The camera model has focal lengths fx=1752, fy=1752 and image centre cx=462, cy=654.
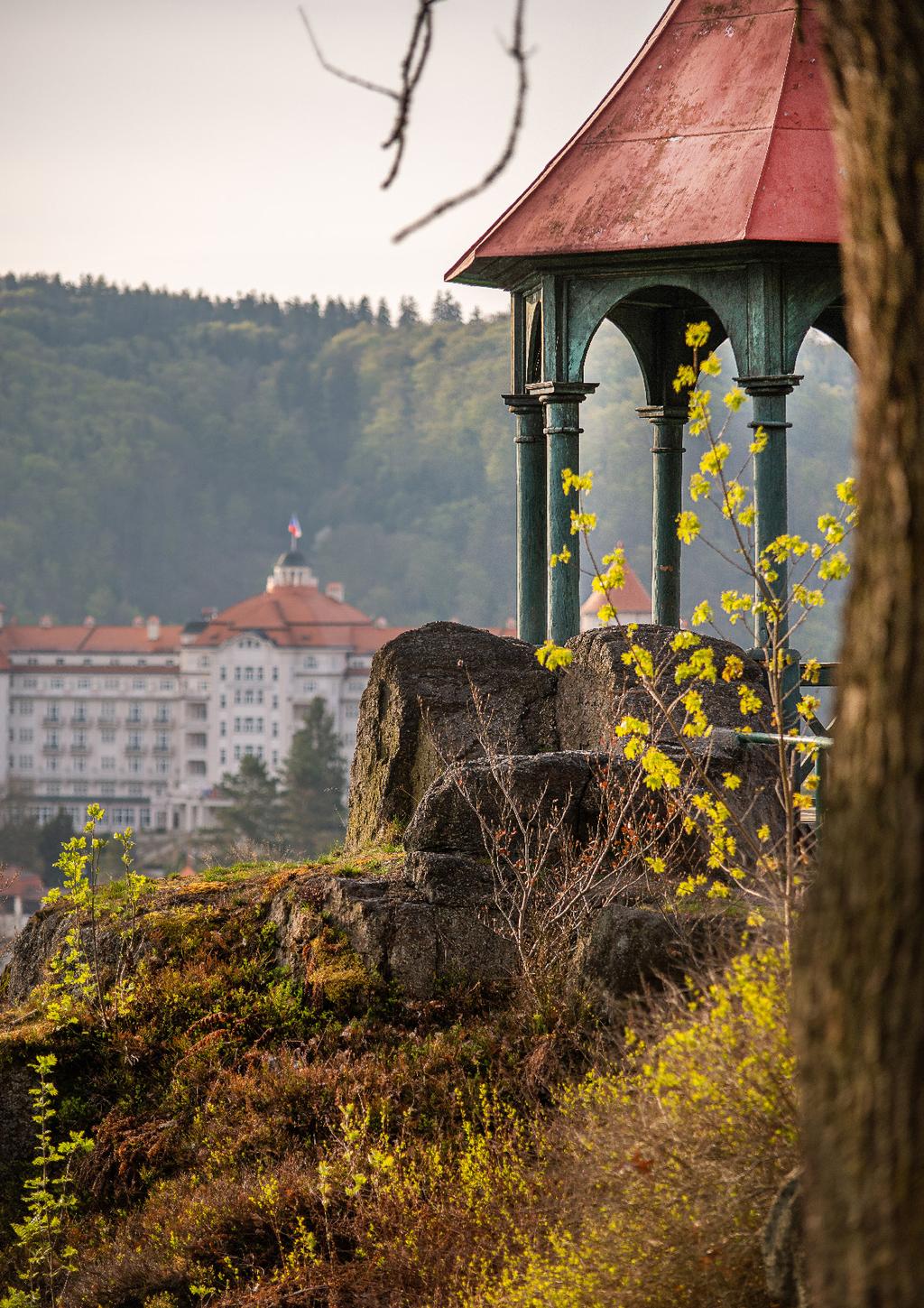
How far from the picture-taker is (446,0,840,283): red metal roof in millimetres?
9242

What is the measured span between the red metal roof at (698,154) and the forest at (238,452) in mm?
106727

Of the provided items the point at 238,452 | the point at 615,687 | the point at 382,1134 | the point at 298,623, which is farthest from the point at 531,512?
the point at 238,452

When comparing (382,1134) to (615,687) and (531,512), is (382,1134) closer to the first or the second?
(615,687)

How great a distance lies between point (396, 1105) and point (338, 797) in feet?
229

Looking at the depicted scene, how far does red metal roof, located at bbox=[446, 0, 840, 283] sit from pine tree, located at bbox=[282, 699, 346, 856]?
60.8 meters

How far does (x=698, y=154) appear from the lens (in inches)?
386

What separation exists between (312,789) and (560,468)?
69.0 m

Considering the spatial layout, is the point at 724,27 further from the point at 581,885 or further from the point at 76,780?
the point at 76,780

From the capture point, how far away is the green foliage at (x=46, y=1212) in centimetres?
593

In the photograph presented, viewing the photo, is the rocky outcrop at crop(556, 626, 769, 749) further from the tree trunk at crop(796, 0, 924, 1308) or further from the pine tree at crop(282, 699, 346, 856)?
the pine tree at crop(282, 699, 346, 856)

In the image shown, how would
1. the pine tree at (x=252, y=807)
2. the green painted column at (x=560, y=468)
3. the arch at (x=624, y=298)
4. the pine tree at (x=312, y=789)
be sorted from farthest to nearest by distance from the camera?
the pine tree at (x=252, y=807) < the pine tree at (x=312, y=789) < the green painted column at (x=560, y=468) < the arch at (x=624, y=298)

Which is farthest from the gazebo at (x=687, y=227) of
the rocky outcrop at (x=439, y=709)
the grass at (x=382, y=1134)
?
the grass at (x=382, y=1134)

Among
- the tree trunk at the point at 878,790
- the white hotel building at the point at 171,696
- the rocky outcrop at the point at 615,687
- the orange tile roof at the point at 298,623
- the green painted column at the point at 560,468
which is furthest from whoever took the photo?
the white hotel building at the point at 171,696

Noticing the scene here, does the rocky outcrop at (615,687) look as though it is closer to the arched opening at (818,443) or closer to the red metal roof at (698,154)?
the red metal roof at (698,154)
